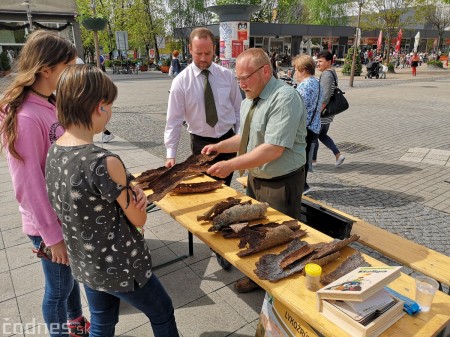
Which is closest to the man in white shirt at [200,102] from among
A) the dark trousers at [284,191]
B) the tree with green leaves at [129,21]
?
the dark trousers at [284,191]

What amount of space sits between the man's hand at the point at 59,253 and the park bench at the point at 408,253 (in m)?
2.26

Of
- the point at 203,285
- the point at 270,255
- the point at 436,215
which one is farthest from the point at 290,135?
the point at 436,215

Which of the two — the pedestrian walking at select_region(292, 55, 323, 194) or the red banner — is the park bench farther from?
the red banner

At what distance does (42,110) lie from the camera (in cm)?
187

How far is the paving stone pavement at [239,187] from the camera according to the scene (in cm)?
283

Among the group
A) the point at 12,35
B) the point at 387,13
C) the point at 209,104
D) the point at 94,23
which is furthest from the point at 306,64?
the point at 387,13

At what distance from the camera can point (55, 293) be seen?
6.92 ft

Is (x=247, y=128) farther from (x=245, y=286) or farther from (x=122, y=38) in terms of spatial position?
(x=122, y=38)

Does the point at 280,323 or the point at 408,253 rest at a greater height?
the point at 408,253

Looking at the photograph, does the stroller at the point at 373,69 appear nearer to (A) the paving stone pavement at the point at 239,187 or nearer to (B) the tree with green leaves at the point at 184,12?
(A) the paving stone pavement at the point at 239,187

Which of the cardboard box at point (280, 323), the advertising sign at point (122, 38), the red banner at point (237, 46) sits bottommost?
the cardboard box at point (280, 323)

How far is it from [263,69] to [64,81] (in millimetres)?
1472

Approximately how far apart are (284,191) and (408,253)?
41.4 inches

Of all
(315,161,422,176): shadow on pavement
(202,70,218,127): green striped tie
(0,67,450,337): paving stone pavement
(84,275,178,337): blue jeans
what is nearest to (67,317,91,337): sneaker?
(0,67,450,337): paving stone pavement
